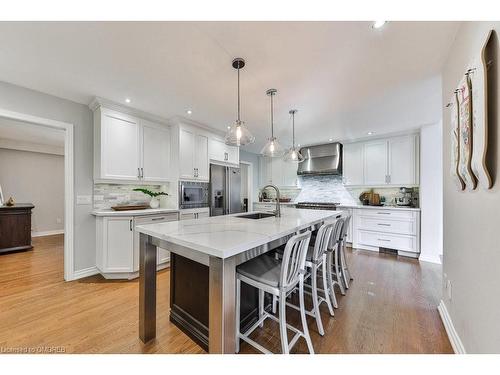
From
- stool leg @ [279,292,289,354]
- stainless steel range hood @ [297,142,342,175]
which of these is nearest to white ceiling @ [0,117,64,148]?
stool leg @ [279,292,289,354]

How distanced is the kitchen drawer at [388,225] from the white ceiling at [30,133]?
596 centimetres

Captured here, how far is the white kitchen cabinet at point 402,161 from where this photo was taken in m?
3.91

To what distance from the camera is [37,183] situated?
5301 millimetres

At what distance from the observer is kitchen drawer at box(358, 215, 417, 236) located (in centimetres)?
373

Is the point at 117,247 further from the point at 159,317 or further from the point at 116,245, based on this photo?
the point at 159,317

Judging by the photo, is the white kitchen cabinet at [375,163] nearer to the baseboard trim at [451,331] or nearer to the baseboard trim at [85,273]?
the baseboard trim at [451,331]

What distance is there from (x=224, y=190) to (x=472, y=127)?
3.59 meters

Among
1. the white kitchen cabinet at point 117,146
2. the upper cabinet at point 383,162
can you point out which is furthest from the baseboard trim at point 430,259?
the white kitchen cabinet at point 117,146

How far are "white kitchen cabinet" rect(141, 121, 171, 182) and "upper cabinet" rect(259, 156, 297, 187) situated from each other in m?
3.12

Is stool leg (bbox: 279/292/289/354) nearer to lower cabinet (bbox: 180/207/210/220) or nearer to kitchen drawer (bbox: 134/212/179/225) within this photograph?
kitchen drawer (bbox: 134/212/179/225)

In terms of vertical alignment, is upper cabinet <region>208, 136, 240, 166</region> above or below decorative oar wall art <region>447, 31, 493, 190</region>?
above

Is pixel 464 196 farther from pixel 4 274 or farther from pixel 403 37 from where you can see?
pixel 4 274

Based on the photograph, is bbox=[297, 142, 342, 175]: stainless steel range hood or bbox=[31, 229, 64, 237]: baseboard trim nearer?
bbox=[297, 142, 342, 175]: stainless steel range hood

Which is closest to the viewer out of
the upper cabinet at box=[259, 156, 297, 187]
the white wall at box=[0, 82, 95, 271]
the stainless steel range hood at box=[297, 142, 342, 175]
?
the white wall at box=[0, 82, 95, 271]
